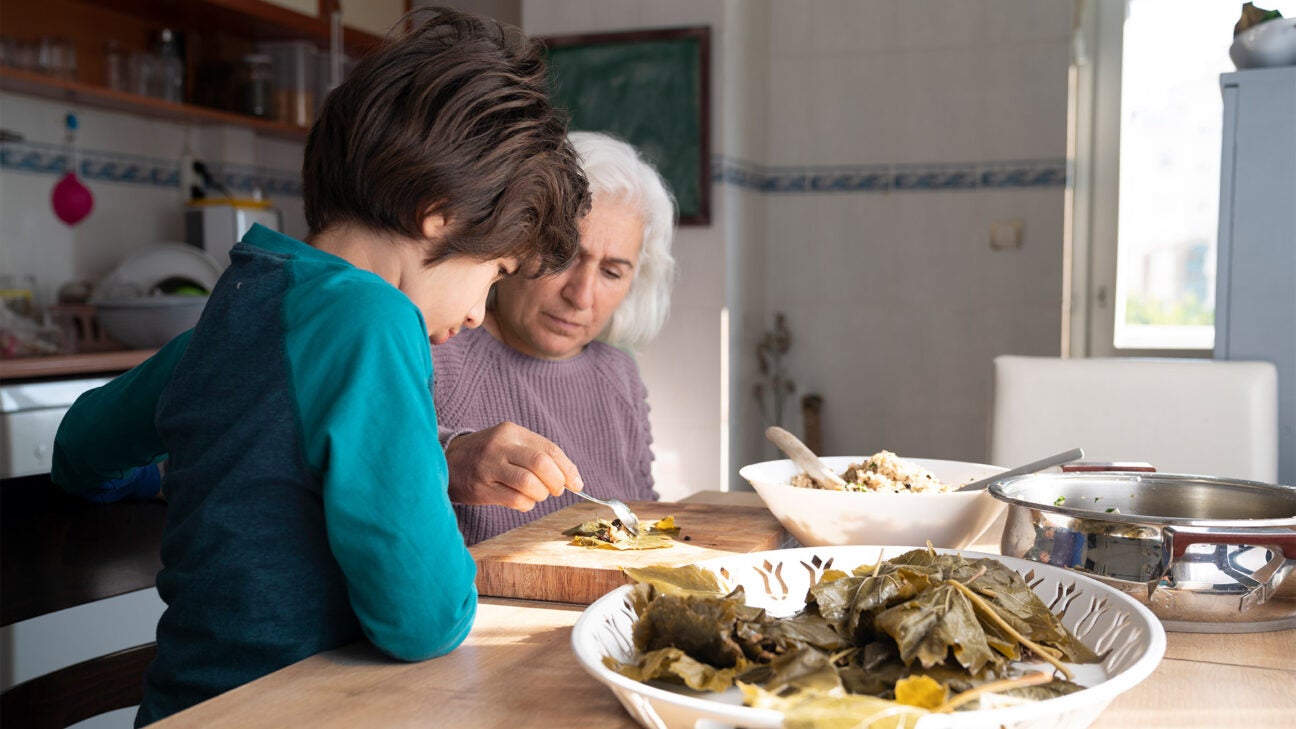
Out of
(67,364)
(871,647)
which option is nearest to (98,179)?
(67,364)

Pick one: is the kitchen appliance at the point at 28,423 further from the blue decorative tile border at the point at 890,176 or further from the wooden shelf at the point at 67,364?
the blue decorative tile border at the point at 890,176

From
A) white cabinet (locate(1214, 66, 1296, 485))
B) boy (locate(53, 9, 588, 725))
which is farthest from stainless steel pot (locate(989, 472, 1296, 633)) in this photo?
white cabinet (locate(1214, 66, 1296, 485))

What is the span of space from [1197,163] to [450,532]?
3524 millimetres

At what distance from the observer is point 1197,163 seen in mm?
3730

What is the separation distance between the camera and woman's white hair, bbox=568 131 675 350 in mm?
1964

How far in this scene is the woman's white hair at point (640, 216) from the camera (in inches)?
77.3

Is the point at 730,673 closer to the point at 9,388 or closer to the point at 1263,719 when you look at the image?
the point at 1263,719

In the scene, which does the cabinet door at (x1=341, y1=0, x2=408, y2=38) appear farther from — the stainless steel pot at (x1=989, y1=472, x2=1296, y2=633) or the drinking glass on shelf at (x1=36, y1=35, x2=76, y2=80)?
the stainless steel pot at (x1=989, y1=472, x2=1296, y2=633)

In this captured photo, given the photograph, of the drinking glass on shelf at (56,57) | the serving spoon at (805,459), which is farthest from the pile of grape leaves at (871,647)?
the drinking glass on shelf at (56,57)

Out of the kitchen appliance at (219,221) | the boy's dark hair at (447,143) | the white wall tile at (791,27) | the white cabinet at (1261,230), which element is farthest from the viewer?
→ the white wall tile at (791,27)

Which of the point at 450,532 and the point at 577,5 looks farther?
the point at 577,5

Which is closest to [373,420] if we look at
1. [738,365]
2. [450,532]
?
[450,532]

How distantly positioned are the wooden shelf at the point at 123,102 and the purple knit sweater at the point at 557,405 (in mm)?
1949

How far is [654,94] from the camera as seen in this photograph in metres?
3.79
